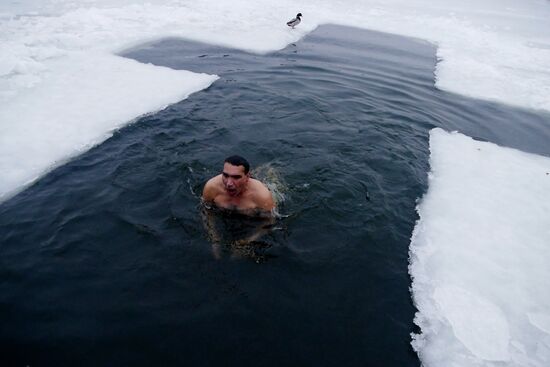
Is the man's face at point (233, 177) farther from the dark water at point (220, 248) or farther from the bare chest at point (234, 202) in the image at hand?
the dark water at point (220, 248)

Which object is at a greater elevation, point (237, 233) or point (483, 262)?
point (237, 233)

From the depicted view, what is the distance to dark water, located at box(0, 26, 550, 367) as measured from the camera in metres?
3.13

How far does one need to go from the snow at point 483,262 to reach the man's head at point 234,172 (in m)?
2.14

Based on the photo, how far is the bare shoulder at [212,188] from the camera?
4395mm

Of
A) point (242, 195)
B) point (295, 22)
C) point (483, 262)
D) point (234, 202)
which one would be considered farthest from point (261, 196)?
point (295, 22)

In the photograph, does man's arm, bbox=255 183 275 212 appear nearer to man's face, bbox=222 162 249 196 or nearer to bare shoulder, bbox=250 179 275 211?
bare shoulder, bbox=250 179 275 211

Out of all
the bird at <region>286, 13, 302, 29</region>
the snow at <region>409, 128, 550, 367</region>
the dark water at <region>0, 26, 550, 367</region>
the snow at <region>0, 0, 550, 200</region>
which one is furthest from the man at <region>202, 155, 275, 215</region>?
the bird at <region>286, 13, 302, 29</region>

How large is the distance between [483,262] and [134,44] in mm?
9844

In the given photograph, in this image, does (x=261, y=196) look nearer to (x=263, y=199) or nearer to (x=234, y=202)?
(x=263, y=199)

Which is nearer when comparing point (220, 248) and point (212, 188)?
point (220, 248)

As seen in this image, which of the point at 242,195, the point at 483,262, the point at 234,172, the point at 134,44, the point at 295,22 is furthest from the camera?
the point at 295,22

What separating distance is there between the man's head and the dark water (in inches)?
27.5

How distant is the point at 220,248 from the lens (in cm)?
406

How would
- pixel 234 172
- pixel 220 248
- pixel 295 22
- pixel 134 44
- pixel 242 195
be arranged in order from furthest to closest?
1. pixel 295 22
2. pixel 134 44
3. pixel 242 195
4. pixel 220 248
5. pixel 234 172
